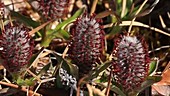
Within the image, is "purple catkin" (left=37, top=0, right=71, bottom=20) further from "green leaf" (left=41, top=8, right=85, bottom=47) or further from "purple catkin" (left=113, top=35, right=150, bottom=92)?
"purple catkin" (left=113, top=35, right=150, bottom=92)

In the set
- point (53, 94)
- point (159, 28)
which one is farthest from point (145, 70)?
point (159, 28)

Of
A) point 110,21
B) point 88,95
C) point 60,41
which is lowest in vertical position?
point 88,95

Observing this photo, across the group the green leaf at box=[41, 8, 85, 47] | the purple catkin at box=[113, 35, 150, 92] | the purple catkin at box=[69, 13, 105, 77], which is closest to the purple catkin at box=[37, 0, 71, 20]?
the green leaf at box=[41, 8, 85, 47]

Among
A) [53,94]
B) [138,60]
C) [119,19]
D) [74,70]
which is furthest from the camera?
[119,19]

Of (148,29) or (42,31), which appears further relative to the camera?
(148,29)

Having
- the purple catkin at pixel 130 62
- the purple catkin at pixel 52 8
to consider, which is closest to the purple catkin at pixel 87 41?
the purple catkin at pixel 130 62

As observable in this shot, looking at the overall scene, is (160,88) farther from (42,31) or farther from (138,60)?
(42,31)

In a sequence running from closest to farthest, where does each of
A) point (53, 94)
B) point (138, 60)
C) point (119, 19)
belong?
1. point (138, 60)
2. point (53, 94)
3. point (119, 19)
